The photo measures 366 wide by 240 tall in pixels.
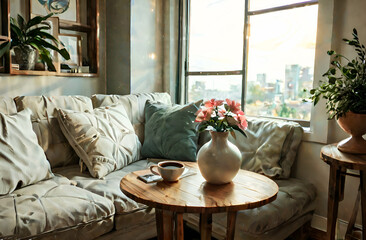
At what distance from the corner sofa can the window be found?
354 millimetres

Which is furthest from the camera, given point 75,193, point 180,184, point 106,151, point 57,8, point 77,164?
point 57,8

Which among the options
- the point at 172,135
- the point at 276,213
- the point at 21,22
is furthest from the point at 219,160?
the point at 21,22

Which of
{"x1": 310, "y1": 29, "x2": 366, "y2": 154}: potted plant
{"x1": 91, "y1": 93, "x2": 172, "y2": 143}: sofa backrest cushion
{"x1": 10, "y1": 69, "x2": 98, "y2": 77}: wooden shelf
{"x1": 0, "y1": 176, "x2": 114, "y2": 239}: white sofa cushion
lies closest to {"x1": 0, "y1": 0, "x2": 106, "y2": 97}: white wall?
{"x1": 10, "y1": 69, "x2": 98, "y2": 77}: wooden shelf

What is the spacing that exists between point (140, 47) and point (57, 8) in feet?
2.63

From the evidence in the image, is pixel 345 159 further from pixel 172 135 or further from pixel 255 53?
pixel 255 53

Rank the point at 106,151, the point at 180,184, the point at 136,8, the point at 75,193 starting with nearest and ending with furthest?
the point at 180,184 → the point at 75,193 → the point at 106,151 → the point at 136,8

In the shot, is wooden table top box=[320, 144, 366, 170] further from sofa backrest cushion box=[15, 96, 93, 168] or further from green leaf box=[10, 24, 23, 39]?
green leaf box=[10, 24, 23, 39]

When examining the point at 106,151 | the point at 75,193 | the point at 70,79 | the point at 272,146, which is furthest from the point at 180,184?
the point at 70,79

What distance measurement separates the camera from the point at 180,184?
53.3 inches

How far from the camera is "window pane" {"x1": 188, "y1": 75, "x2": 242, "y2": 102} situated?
2.68m

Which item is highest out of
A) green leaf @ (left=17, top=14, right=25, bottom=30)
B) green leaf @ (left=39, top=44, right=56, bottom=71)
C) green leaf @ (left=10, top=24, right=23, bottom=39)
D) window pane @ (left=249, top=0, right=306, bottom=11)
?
window pane @ (left=249, top=0, right=306, bottom=11)

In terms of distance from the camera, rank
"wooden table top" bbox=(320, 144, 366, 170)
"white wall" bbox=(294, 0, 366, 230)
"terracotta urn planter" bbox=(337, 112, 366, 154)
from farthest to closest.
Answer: "white wall" bbox=(294, 0, 366, 230) → "terracotta urn planter" bbox=(337, 112, 366, 154) → "wooden table top" bbox=(320, 144, 366, 170)

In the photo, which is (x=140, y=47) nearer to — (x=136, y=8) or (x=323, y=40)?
(x=136, y=8)

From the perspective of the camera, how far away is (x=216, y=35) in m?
2.83
